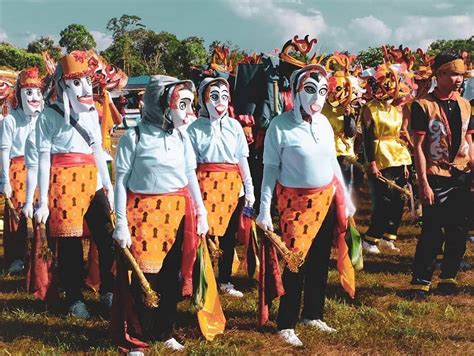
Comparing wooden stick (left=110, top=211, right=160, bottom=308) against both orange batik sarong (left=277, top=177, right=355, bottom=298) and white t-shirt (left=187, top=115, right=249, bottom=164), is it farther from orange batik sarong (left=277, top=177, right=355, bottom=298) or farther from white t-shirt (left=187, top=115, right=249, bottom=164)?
white t-shirt (left=187, top=115, right=249, bottom=164)

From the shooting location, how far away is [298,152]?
4156mm

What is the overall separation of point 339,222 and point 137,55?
41527 mm

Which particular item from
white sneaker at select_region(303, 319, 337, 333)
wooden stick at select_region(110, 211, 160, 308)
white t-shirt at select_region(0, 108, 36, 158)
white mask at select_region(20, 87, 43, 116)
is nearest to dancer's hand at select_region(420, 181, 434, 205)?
white sneaker at select_region(303, 319, 337, 333)

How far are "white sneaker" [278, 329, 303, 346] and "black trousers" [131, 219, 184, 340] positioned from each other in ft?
2.75

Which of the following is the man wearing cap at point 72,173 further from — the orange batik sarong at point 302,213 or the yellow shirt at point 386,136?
the yellow shirt at point 386,136

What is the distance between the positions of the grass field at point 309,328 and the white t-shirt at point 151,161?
1.13 meters

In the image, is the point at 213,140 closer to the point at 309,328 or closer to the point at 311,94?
the point at 311,94

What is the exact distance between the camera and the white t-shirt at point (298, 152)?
4172mm

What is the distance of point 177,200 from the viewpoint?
13.2 feet

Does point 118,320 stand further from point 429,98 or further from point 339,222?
point 429,98

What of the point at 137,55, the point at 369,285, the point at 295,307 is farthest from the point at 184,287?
the point at 137,55

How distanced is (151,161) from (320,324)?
74.9 inches

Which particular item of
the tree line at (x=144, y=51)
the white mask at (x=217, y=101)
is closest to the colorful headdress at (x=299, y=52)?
the white mask at (x=217, y=101)

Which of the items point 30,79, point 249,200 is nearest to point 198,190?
point 249,200
